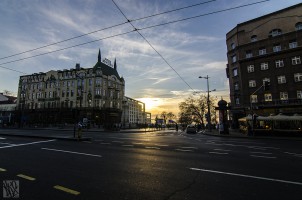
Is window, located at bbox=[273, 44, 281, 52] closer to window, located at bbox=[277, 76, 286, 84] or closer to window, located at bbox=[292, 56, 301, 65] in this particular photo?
window, located at bbox=[292, 56, 301, 65]

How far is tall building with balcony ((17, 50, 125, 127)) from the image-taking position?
6208cm

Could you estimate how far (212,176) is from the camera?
575cm

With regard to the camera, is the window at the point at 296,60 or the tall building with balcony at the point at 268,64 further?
the tall building with balcony at the point at 268,64

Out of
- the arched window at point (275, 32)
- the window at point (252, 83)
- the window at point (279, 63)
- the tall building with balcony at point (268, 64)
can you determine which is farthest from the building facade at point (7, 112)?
the arched window at point (275, 32)

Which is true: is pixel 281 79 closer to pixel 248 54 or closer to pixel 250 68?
pixel 250 68

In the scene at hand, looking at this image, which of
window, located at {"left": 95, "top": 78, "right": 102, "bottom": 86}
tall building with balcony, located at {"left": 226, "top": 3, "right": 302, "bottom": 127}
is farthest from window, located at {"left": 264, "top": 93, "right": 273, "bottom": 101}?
window, located at {"left": 95, "top": 78, "right": 102, "bottom": 86}

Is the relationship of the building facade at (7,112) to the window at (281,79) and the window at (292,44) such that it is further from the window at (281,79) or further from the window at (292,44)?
the window at (292,44)

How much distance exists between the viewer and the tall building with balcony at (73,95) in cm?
6208

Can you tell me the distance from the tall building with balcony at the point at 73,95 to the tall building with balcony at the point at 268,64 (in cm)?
3967

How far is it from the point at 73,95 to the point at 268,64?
5677cm

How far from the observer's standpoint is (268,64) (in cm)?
3581

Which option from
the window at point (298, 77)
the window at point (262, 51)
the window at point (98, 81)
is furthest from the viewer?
the window at point (98, 81)

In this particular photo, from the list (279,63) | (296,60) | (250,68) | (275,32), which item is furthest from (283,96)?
(275,32)

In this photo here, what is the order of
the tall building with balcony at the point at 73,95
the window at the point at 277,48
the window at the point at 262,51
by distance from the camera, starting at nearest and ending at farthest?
1. the window at the point at 277,48
2. the window at the point at 262,51
3. the tall building with balcony at the point at 73,95
